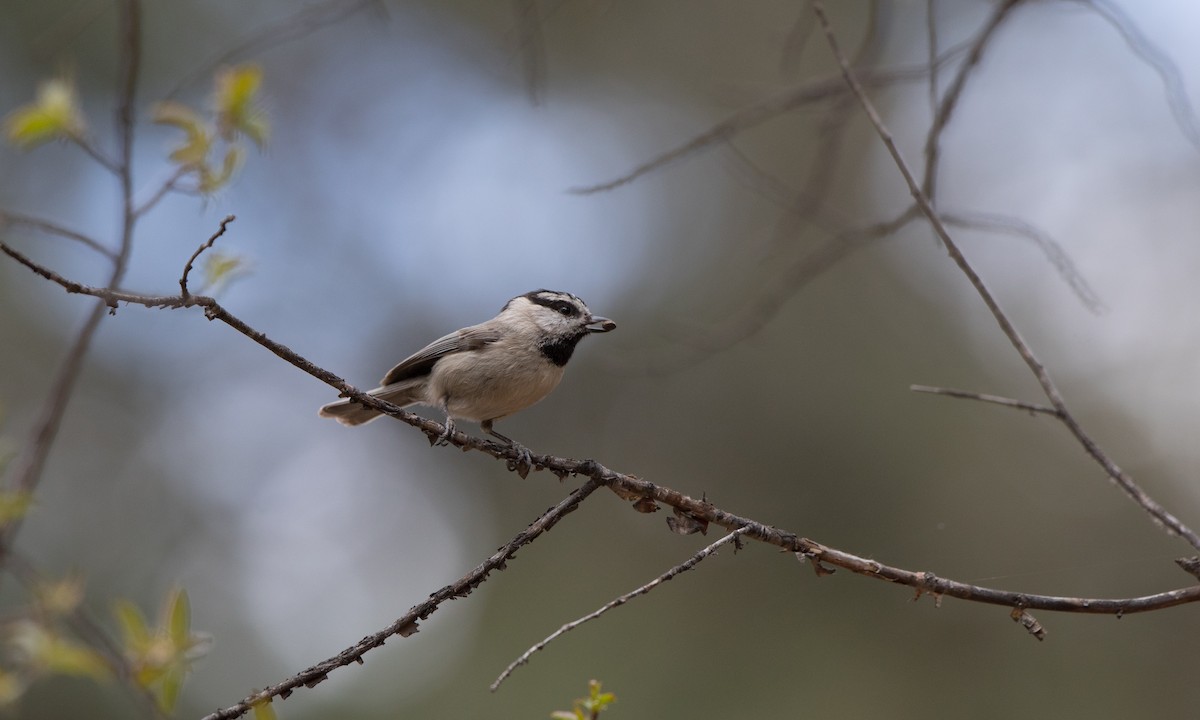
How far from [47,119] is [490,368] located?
2.22 meters

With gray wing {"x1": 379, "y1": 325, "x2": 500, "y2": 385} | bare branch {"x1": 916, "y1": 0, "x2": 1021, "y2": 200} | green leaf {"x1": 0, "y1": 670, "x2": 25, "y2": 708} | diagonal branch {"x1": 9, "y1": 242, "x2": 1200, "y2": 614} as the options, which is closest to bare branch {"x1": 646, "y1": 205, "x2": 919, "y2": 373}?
bare branch {"x1": 916, "y1": 0, "x2": 1021, "y2": 200}

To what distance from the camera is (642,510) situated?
250 cm

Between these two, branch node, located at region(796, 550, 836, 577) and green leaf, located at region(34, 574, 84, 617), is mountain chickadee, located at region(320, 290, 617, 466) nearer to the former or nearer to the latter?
branch node, located at region(796, 550, 836, 577)

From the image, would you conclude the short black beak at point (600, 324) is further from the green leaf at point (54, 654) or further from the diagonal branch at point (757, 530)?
the green leaf at point (54, 654)

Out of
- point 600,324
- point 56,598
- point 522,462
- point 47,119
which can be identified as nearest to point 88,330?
point 47,119

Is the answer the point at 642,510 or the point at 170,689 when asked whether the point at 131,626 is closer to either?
the point at 170,689

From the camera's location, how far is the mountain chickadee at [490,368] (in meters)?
4.17

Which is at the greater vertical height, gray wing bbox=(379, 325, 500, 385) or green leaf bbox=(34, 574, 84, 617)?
gray wing bbox=(379, 325, 500, 385)

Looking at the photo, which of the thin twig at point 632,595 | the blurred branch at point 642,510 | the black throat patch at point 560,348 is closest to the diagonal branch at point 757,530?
the blurred branch at point 642,510

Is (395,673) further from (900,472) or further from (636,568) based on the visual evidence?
(900,472)

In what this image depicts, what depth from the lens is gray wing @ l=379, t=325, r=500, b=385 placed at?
4348 mm

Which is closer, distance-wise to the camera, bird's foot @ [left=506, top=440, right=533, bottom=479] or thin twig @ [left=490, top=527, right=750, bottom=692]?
thin twig @ [left=490, top=527, right=750, bottom=692]

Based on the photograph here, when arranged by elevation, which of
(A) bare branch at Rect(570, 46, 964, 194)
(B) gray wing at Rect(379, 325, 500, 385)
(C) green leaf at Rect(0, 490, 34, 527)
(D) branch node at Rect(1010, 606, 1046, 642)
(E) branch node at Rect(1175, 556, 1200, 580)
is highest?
(B) gray wing at Rect(379, 325, 500, 385)

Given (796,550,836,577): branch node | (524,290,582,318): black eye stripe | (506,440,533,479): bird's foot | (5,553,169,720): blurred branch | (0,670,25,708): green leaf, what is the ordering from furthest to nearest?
1. (524,290,582,318): black eye stripe
2. (506,440,533,479): bird's foot
3. (796,550,836,577): branch node
4. (0,670,25,708): green leaf
5. (5,553,169,720): blurred branch
